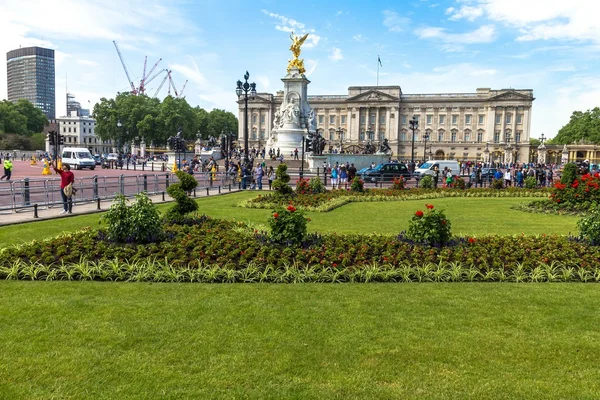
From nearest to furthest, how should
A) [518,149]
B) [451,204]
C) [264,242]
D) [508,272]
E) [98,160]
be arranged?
[508,272] → [264,242] → [451,204] → [98,160] → [518,149]

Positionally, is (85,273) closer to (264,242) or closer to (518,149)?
(264,242)

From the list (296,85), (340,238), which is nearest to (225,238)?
(340,238)

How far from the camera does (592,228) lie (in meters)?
9.91

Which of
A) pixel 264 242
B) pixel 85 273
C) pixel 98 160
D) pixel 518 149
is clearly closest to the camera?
pixel 85 273

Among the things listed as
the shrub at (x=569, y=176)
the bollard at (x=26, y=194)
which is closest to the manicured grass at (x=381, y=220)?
the shrub at (x=569, y=176)

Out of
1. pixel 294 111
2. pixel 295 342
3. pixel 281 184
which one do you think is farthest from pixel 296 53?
pixel 295 342

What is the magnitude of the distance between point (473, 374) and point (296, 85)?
54063mm

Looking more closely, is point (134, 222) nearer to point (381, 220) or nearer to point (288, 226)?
point (288, 226)

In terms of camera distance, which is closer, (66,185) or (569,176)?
(66,185)

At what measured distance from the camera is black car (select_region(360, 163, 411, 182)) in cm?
3395

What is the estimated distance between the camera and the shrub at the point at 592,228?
9875mm

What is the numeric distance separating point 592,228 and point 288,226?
6.23 m

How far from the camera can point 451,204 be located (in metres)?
19.8

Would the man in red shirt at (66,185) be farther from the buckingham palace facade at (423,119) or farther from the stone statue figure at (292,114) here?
the buckingham palace facade at (423,119)
